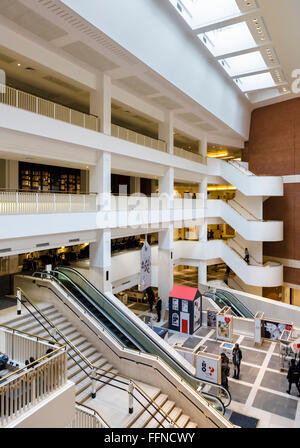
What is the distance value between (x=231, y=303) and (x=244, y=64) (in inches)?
530

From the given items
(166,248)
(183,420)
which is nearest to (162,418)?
(183,420)

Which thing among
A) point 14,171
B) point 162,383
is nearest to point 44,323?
point 162,383

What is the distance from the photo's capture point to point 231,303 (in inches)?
758

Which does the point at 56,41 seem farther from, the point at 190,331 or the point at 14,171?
the point at 190,331

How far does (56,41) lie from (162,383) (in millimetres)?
12066

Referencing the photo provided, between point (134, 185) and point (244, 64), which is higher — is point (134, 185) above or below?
below

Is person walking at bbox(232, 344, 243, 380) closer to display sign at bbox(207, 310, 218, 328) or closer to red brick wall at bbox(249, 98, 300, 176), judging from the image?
display sign at bbox(207, 310, 218, 328)

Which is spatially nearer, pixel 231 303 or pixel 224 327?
pixel 224 327

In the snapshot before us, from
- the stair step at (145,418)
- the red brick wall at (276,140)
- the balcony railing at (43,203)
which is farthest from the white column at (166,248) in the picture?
the stair step at (145,418)

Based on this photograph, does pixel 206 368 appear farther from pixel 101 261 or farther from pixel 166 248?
pixel 166 248

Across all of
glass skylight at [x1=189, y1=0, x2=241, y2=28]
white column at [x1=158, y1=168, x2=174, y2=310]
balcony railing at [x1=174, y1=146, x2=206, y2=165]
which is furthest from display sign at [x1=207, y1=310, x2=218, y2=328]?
glass skylight at [x1=189, y1=0, x2=241, y2=28]

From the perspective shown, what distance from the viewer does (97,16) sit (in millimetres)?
9633

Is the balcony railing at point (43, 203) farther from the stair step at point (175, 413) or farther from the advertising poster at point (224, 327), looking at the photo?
the advertising poster at point (224, 327)

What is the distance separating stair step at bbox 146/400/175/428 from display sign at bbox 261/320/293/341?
7.40m
